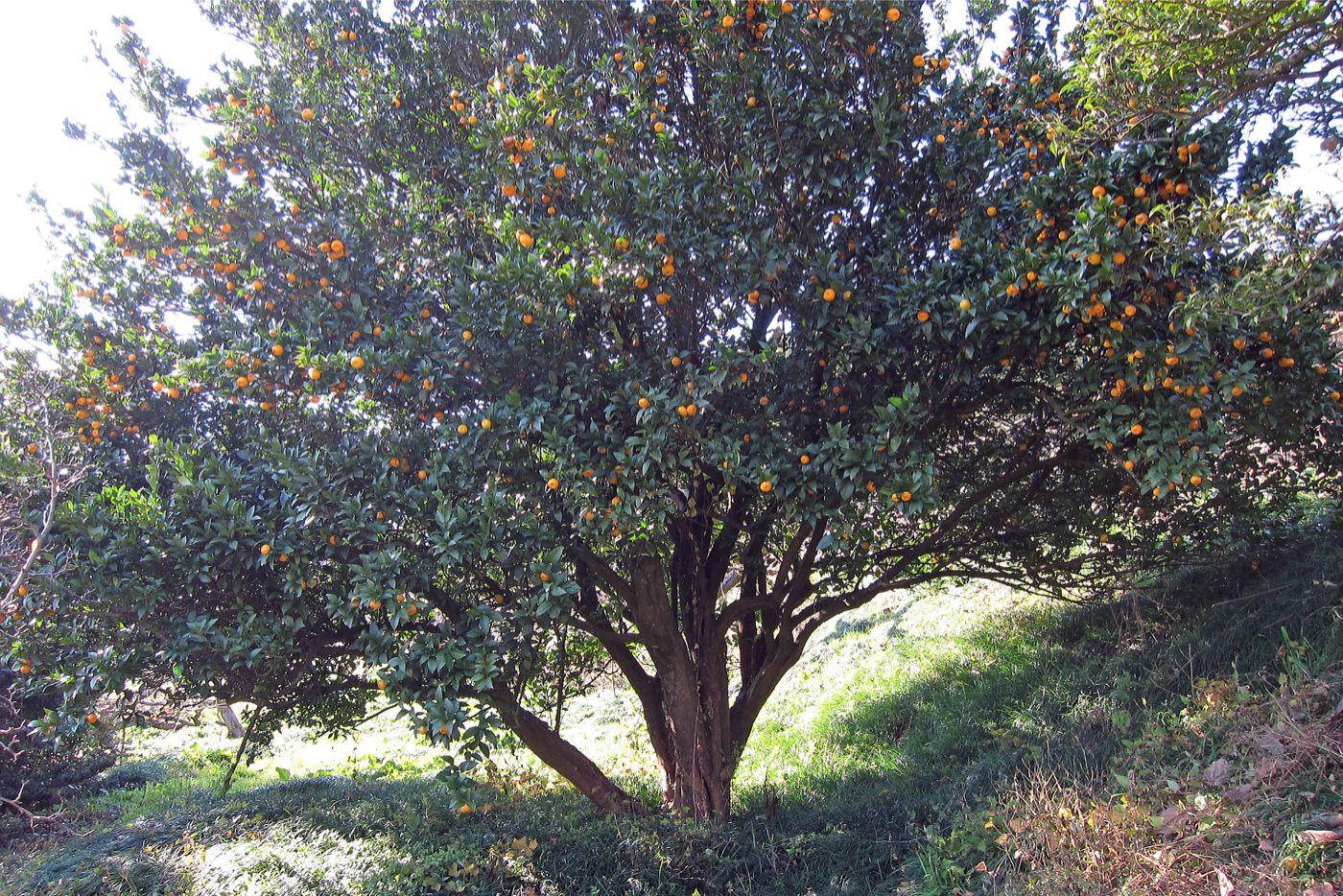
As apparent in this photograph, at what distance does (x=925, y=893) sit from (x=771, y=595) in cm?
200

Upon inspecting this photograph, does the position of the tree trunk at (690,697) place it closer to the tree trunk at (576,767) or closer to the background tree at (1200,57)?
the tree trunk at (576,767)

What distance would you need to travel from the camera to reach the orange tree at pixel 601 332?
149 inches

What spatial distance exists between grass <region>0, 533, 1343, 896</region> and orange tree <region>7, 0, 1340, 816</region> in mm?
904

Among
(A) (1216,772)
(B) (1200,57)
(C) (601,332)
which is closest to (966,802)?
(A) (1216,772)

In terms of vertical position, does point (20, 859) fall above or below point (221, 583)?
below

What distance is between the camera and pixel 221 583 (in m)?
4.17

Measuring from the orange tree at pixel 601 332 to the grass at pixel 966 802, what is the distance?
904 millimetres

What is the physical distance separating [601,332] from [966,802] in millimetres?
3452

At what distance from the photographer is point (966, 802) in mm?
4727

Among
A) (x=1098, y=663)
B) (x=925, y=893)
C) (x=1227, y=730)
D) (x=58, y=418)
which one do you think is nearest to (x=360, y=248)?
(x=58, y=418)

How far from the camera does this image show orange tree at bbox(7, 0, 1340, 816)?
12.4ft

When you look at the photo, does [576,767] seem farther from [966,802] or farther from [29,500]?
[29,500]

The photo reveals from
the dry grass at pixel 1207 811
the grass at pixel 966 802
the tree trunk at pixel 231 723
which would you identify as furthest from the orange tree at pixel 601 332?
the tree trunk at pixel 231 723

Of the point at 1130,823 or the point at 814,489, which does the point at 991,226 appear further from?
the point at 1130,823
